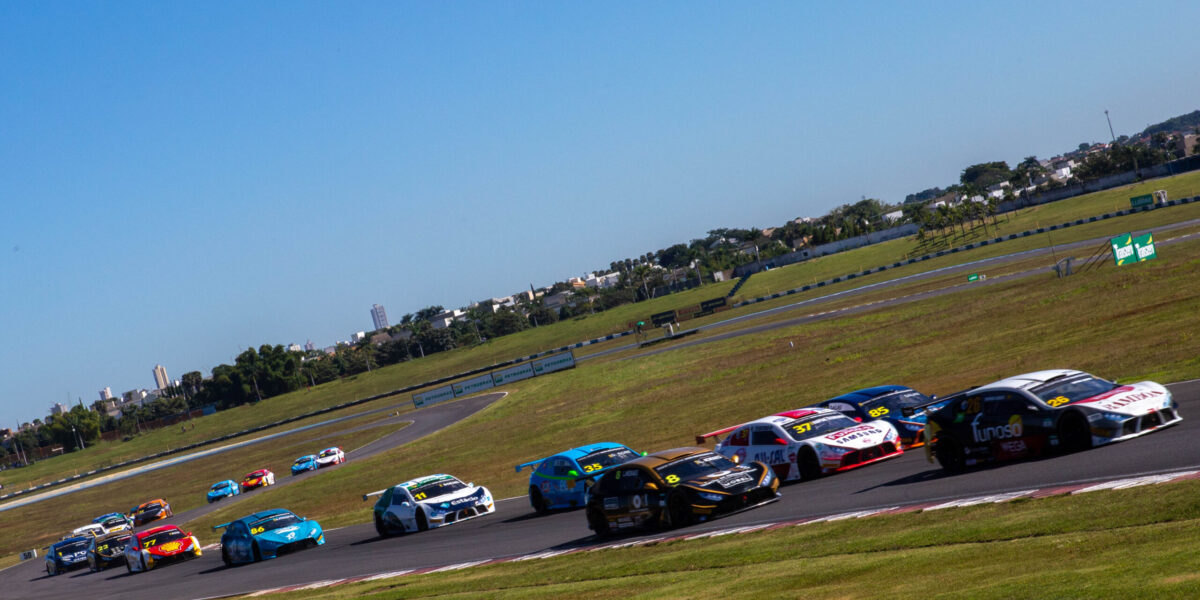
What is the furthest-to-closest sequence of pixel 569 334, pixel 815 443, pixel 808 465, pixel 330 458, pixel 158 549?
1. pixel 569 334
2. pixel 330 458
3. pixel 158 549
4. pixel 808 465
5. pixel 815 443

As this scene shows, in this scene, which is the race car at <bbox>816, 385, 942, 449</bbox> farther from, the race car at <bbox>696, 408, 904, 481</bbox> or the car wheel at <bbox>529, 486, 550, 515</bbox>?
the car wheel at <bbox>529, 486, 550, 515</bbox>

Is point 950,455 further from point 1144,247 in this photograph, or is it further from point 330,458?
point 330,458

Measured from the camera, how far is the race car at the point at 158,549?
34.6 metres

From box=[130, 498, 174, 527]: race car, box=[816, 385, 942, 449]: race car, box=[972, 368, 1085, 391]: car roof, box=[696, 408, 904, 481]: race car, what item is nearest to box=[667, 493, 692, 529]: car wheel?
box=[696, 408, 904, 481]: race car

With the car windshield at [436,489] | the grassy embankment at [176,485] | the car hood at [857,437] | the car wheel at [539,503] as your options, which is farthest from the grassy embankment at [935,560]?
the grassy embankment at [176,485]

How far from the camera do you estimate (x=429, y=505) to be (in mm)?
28578

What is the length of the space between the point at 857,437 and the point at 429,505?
471 inches

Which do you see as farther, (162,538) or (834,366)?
(834,366)

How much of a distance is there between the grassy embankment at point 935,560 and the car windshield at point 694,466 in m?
2.15

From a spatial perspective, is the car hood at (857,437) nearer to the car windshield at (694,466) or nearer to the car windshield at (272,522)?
the car windshield at (694,466)

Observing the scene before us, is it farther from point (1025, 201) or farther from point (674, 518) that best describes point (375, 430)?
point (1025, 201)

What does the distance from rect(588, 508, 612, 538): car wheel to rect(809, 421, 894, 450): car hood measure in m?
4.63

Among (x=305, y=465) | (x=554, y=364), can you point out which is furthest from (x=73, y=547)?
(x=554, y=364)

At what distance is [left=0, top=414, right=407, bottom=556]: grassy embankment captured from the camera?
72625 millimetres
